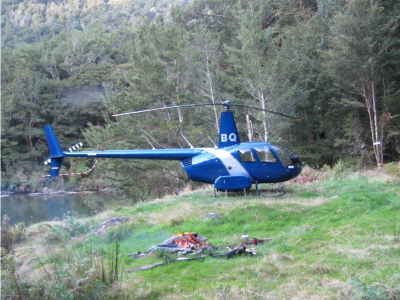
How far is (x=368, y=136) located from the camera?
2267 cm

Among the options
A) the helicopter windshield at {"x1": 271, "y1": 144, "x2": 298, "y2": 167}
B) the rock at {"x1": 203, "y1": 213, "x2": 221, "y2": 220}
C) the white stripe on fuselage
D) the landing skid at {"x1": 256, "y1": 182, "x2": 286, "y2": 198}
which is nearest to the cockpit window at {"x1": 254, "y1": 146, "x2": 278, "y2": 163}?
the helicopter windshield at {"x1": 271, "y1": 144, "x2": 298, "y2": 167}

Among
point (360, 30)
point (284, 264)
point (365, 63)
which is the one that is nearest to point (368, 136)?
point (365, 63)

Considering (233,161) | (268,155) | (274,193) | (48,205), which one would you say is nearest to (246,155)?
(233,161)

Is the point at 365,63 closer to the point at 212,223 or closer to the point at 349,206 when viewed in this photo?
the point at 349,206

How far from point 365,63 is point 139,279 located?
61.1 ft

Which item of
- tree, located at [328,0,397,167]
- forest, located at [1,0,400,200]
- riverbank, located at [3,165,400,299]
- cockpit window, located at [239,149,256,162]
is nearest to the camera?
riverbank, located at [3,165,400,299]

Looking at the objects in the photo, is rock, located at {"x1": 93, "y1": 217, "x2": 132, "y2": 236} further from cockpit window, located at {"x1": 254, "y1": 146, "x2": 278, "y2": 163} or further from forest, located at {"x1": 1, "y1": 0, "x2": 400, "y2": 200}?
forest, located at {"x1": 1, "y1": 0, "x2": 400, "y2": 200}

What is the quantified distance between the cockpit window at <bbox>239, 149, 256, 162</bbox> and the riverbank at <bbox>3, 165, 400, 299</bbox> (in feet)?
3.35

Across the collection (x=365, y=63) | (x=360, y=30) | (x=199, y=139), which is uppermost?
(x=360, y=30)

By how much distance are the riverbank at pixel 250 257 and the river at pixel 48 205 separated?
1362 cm

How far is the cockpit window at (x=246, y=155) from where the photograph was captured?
10.1m

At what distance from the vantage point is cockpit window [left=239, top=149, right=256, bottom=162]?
33.3ft

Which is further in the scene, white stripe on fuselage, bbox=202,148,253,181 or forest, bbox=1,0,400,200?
forest, bbox=1,0,400,200

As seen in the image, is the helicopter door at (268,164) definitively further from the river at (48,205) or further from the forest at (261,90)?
the river at (48,205)
